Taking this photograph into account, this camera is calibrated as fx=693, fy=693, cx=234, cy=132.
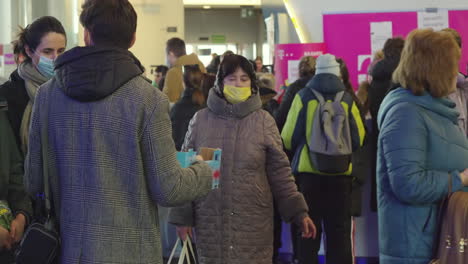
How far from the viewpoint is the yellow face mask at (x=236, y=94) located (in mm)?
3537

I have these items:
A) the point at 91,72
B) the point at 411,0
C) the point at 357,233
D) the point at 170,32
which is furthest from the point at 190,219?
the point at 170,32

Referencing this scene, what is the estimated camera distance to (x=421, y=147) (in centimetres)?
280

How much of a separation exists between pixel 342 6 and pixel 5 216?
580cm

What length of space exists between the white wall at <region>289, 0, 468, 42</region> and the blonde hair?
488 centimetres

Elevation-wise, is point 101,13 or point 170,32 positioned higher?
point 170,32

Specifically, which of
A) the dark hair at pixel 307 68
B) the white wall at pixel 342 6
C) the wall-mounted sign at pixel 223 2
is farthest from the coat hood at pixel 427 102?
the wall-mounted sign at pixel 223 2

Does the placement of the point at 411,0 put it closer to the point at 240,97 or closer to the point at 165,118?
the point at 240,97

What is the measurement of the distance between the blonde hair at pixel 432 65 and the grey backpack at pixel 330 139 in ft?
4.96

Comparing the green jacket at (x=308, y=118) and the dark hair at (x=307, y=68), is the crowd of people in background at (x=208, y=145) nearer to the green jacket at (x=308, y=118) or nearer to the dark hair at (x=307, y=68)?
the green jacket at (x=308, y=118)

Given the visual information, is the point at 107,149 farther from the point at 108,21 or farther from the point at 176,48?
the point at 176,48

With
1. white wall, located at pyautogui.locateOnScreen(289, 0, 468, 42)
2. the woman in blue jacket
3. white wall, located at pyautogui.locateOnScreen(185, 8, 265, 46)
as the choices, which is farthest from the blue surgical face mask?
white wall, located at pyautogui.locateOnScreen(185, 8, 265, 46)

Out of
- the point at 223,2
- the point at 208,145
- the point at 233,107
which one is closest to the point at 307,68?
the point at 233,107

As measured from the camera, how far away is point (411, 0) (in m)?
7.66

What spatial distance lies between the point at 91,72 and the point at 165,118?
270mm
